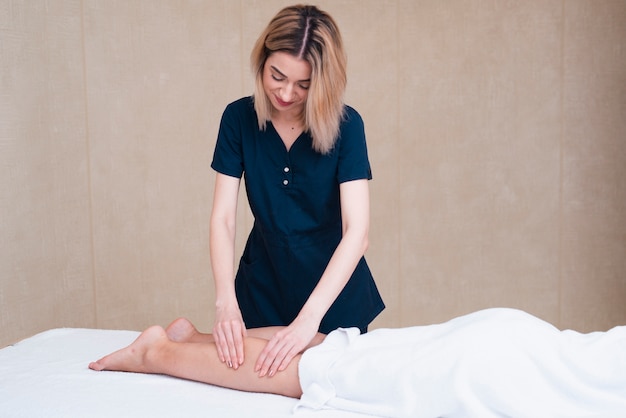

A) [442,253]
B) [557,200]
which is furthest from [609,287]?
[442,253]

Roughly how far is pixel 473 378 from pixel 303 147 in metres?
0.78

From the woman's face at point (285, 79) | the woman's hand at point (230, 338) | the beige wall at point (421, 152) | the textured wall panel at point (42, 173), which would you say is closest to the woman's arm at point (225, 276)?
the woman's hand at point (230, 338)

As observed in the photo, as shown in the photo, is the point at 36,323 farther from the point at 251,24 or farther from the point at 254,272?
the point at 251,24

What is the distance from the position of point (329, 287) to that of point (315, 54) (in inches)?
21.9

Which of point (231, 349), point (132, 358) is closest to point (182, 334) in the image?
point (132, 358)

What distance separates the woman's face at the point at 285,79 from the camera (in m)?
1.69

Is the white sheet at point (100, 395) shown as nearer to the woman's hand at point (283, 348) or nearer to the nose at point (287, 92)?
the woman's hand at point (283, 348)

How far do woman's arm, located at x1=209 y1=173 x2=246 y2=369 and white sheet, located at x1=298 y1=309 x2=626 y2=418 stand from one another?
186 millimetres

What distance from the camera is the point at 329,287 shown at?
1.68 m

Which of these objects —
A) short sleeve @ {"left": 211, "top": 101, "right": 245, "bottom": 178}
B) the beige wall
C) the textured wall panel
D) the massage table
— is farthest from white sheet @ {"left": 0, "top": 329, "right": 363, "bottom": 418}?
the beige wall

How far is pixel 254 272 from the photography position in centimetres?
196

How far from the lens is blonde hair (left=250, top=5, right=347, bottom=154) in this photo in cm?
168

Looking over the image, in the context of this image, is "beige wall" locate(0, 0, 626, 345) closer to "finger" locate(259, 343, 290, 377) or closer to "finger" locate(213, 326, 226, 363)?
"finger" locate(213, 326, 226, 363)

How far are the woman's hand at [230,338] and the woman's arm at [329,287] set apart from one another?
6cm
